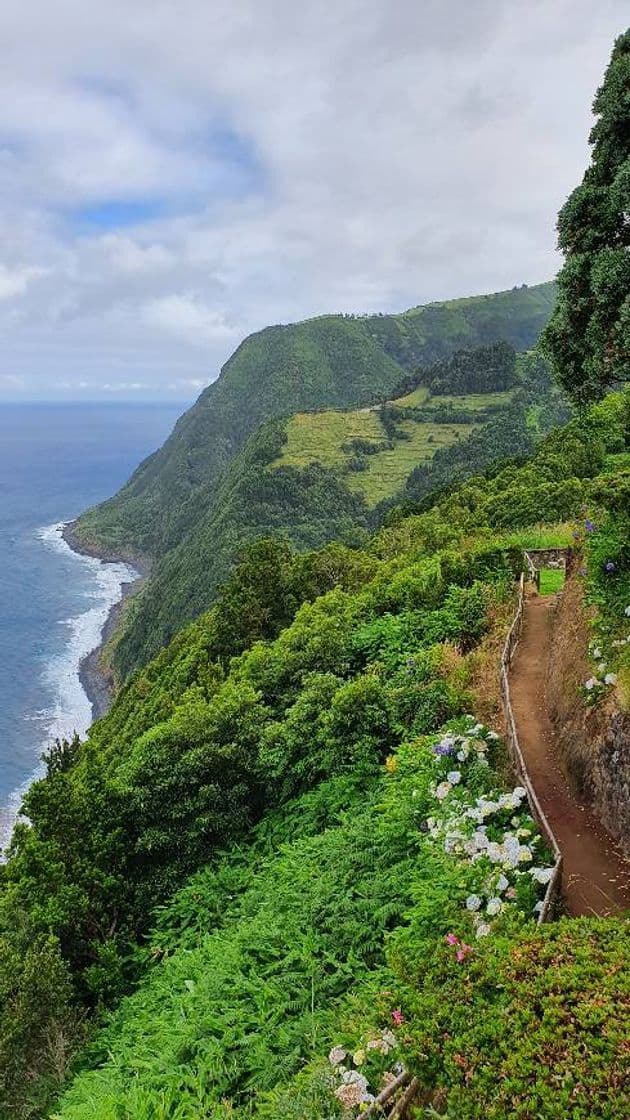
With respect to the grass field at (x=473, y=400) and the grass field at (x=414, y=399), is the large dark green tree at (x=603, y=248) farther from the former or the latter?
the grass field at (x=414, y=399)

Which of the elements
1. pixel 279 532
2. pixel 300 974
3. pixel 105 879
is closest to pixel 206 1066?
pixel 300 974

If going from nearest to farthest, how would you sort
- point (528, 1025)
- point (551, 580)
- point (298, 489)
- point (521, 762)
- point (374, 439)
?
point (528, 1025) → point (521, 762) → point (551, 580) → point (298, 489) → point (374, 439)

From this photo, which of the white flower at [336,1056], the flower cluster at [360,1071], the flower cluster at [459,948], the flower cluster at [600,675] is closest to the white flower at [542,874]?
the flower cluster at [459,948]

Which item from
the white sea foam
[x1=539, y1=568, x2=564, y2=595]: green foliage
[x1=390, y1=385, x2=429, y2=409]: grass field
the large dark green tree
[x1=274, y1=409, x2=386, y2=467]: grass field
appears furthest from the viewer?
[x1=390, y1=385, x2=429, y2=409]: grass field

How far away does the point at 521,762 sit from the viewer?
11266 millimetres

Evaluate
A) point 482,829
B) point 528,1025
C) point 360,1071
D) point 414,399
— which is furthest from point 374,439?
point 528,1025

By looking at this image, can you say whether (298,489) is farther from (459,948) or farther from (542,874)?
(459,948)

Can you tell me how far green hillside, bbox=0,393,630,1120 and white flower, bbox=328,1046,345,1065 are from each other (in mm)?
104

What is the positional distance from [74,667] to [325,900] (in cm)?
9641

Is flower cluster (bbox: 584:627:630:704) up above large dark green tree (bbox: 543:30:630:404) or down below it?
below

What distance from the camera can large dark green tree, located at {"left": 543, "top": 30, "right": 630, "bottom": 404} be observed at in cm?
1523

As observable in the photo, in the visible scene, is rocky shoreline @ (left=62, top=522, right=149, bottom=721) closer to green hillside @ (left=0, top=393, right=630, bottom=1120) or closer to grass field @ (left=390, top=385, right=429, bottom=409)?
green hillside @ (left=0, top=393, right=630, bottom=1120)

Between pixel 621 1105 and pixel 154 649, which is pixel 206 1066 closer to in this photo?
pixel 621 1105

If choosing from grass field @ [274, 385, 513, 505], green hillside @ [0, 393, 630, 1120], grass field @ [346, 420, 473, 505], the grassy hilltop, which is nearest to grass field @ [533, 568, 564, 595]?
green hillside @ [0, 393, 630, 1120]
